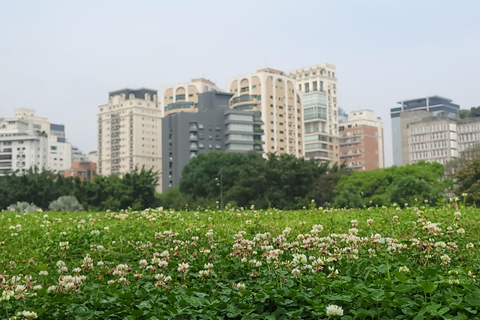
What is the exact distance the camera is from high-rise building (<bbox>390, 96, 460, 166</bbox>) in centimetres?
14275

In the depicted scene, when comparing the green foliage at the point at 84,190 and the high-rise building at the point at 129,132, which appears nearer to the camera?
the green foliage at the point at 84,190

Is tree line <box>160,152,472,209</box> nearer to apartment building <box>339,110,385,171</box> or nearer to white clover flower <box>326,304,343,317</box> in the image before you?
white clover flower <box>326,304,343,317</box>

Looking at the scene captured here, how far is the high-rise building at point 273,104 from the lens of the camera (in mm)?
119875

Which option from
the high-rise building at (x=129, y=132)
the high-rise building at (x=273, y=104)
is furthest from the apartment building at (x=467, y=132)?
the high-rise building at (x=129, y=132)

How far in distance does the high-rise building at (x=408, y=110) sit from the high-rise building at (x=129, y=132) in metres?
66.9

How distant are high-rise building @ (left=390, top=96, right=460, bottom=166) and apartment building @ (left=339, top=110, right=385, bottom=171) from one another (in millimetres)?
5650

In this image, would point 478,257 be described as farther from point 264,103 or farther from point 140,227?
point 264,103

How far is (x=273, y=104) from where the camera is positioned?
121312mm

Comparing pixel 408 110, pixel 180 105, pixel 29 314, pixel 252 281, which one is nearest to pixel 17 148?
pixel 180 105

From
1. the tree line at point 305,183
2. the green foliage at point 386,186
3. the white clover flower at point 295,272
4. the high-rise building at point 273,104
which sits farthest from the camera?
the high-rise building at point 273,104

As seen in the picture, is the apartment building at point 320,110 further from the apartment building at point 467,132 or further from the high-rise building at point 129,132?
the high-rise building at point 129,132

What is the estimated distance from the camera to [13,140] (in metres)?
134

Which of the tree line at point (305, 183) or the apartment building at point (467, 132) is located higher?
the apartment building at point (467, 132)

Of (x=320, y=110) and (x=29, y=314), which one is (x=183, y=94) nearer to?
(x=320, y=110)
